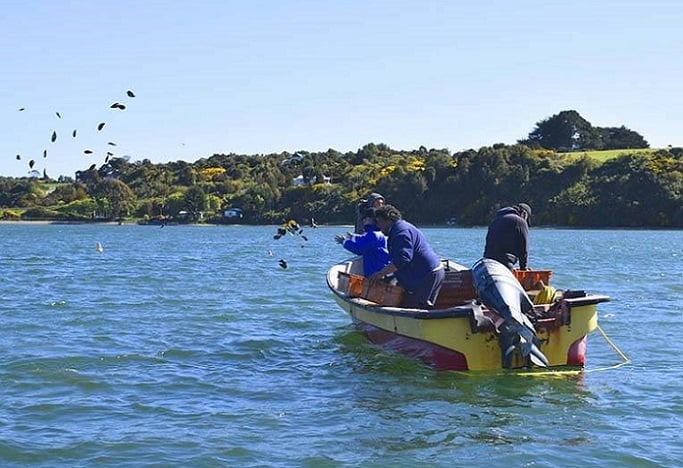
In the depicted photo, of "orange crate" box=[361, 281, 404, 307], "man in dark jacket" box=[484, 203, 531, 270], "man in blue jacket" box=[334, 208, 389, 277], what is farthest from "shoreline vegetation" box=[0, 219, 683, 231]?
"man in dark jacket" box=[484, 203, 531, 270]

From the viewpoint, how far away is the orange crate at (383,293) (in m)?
14.3

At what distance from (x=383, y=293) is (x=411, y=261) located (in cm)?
113

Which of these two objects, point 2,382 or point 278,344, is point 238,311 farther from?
point 2,382

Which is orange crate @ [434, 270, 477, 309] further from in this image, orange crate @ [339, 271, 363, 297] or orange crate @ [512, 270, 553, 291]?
orange crate @ [339, 271, 363, 297]

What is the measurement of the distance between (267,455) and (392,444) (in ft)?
4.26

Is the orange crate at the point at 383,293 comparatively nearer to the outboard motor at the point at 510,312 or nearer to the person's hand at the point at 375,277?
the person's hand at the point at 375,277

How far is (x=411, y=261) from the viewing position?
45.5 ft

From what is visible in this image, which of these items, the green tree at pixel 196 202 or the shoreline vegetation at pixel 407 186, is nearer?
the shoreline vegetation at pixel 407 186

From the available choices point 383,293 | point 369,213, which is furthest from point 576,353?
point 369,213

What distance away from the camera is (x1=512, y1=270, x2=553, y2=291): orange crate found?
48.3 feet

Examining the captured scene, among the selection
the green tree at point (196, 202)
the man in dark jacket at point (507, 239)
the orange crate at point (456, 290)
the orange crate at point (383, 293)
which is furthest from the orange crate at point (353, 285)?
the green tree at point (196, 202)

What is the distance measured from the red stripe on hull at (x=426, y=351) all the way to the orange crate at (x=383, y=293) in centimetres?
45

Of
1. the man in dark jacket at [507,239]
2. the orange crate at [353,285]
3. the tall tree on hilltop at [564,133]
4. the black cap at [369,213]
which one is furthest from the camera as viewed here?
the tall tree on hilltop at [564,133]

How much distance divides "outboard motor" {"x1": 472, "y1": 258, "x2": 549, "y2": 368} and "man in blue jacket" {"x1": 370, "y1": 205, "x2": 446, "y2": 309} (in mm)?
1337
